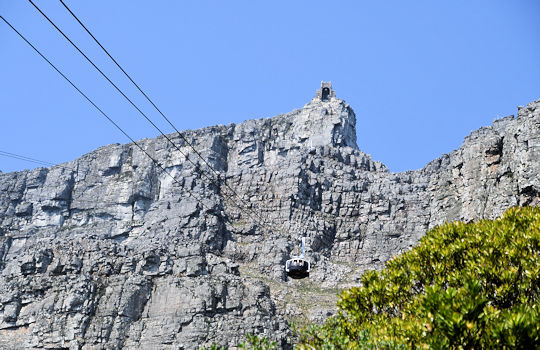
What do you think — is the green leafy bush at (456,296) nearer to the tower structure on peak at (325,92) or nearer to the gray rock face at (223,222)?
the gray rock face at (223,222)

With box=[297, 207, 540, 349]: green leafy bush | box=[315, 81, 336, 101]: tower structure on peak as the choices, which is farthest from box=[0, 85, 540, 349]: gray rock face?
box=[297, 207, 540, 349]: green leafy bush

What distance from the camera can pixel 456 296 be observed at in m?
18.9

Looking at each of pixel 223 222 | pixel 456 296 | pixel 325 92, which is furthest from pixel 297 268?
pixel 325 92

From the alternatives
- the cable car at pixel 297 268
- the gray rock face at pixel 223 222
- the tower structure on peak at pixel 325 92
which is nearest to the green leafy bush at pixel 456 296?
the cable car at pixel 297 268

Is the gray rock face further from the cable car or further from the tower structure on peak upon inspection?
the cable car

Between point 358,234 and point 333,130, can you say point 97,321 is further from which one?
point 333,130

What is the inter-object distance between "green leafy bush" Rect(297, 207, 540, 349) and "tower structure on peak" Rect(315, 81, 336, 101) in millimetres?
158572

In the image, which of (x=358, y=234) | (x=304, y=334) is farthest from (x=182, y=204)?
(x=304, y=334)

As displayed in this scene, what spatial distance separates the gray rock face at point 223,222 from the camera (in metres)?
98.1

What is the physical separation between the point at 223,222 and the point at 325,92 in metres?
66.9

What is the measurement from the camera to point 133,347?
95.4 metres

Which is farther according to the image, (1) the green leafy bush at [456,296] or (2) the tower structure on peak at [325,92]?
(2) the tower structure on peak at [325,92]

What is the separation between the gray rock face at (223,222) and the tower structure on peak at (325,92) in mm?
2008

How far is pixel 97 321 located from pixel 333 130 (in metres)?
93.6
